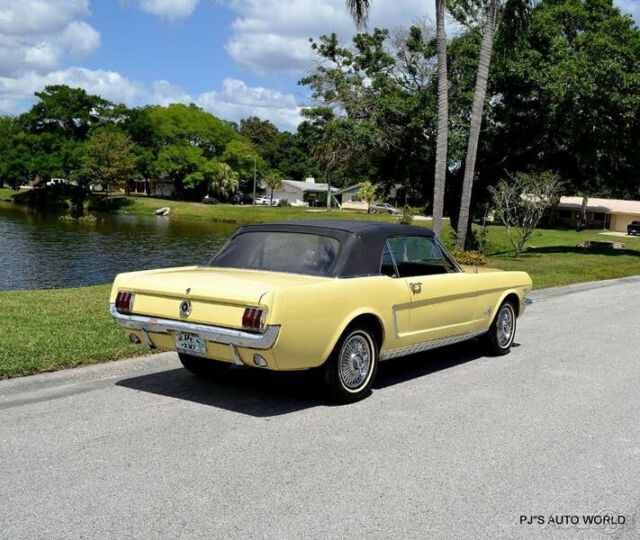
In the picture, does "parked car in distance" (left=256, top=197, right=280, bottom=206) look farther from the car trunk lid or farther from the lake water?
the car trunk lid

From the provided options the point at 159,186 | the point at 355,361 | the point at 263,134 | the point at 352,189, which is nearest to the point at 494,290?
the point at 355,361

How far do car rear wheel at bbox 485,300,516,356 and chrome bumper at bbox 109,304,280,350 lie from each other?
3915 millimetres

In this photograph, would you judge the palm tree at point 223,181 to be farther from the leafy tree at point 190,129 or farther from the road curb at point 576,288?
the road curb at point 576,288

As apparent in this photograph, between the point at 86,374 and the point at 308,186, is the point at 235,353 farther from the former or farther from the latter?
the point at 308,186

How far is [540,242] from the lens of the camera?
50844 millimetres

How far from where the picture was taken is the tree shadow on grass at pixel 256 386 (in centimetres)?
611

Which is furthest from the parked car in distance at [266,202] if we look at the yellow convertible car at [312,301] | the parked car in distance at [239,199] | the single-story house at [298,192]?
the yellow convertible car at [312,301]

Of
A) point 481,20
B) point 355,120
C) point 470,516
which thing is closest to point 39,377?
point 470,516

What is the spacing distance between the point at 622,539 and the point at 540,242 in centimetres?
4934

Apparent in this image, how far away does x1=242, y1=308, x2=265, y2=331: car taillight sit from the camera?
5.40 meters

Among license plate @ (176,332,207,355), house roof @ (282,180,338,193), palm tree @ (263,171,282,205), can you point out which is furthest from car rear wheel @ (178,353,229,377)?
house roof @ (282,180,338,193)

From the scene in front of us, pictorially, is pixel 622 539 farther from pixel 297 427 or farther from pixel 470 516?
pixel 297 427

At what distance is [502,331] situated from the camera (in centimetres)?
866

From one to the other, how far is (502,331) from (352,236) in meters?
3.04
